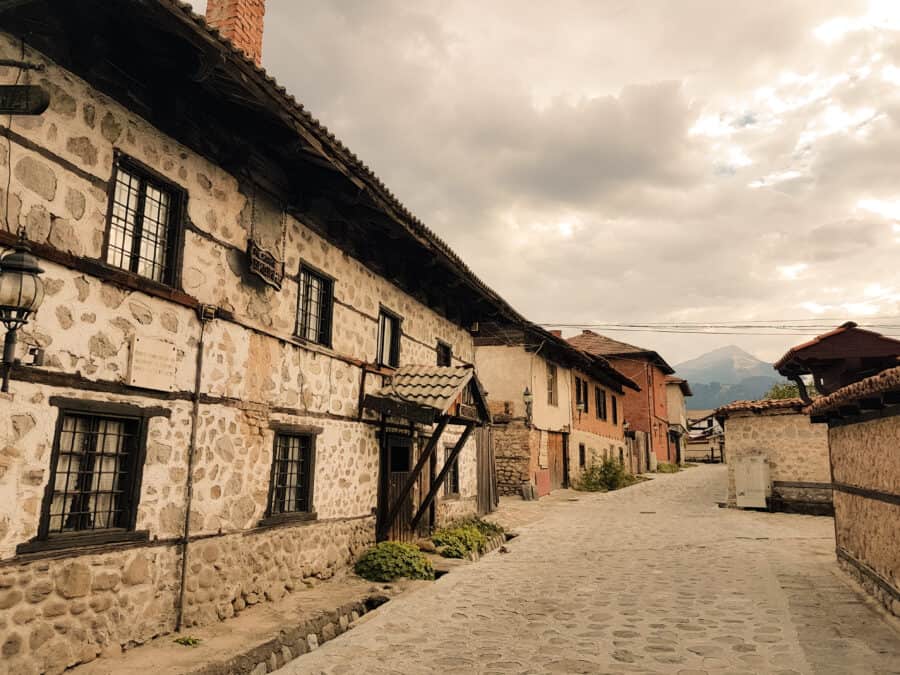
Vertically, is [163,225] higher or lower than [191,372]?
higher

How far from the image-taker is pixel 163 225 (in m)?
6.57

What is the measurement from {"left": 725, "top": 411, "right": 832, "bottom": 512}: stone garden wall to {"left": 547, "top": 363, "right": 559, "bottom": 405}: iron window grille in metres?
6.48

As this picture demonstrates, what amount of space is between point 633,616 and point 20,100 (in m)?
7.70

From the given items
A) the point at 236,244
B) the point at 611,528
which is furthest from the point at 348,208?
the point at 611,528

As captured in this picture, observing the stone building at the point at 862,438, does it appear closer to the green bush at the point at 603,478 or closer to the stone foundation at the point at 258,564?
the stone foundation at the point at 258,564

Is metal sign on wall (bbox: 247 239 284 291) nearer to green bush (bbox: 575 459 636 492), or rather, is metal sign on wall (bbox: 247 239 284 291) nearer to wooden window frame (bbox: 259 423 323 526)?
wooden window frame (bbox: 259 423 323 526)

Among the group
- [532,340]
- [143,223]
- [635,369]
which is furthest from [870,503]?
[635,369]

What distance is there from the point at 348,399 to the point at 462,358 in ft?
19.1

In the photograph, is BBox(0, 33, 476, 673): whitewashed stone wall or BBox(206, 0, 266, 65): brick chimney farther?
BBox(206, 0, 266, 65): brick chimney

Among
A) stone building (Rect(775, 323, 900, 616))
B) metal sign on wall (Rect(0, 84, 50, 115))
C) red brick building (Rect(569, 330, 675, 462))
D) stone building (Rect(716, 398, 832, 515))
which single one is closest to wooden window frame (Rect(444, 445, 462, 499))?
stone building (Rect(775, 323, 900, 616))

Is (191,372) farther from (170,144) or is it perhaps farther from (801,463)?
(801,463)

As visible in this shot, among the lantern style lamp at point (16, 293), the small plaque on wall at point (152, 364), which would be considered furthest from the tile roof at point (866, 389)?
the lantern style lamp at point (16, 293)

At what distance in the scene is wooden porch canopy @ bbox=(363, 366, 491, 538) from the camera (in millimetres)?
10156

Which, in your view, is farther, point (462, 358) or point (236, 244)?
point (462, 358)
